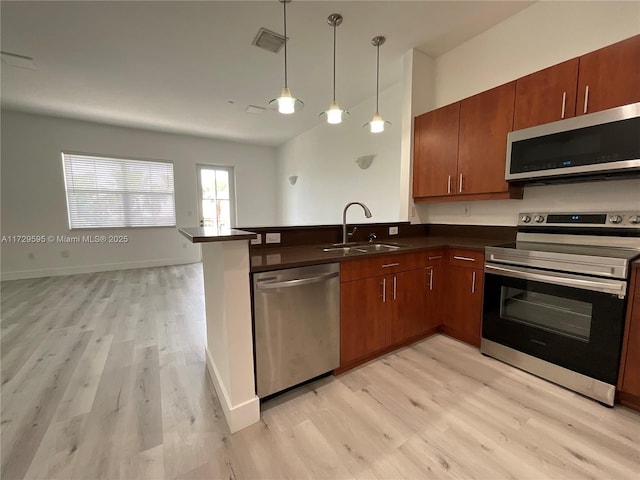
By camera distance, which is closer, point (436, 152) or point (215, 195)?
point (436, 152)

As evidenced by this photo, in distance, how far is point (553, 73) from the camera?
6.15 feet

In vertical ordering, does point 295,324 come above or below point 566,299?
below

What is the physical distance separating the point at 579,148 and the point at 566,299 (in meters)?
1.00

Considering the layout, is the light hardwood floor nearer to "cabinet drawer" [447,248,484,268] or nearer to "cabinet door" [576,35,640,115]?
"cabinet drawer" [447,248,484,268]

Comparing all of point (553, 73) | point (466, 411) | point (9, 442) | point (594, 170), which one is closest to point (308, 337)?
point (466, 411)

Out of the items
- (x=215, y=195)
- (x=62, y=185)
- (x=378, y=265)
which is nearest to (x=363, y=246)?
(x=378, y=265)

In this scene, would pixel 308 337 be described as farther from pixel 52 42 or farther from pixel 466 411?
pixel 52 42

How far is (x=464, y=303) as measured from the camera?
2.25m

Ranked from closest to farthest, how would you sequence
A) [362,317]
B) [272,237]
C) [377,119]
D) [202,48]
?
[362,317]
[272,237]
[377,119]
[202,48]

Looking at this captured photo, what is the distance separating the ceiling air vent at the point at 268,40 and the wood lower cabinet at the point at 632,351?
319 cm

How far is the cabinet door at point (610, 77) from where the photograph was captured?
156 cm

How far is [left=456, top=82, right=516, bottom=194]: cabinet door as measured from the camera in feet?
7.07

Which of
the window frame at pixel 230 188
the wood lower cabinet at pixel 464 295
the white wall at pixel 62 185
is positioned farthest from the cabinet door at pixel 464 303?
the white wall at pixel 62 185

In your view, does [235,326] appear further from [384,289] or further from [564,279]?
[564,279]
